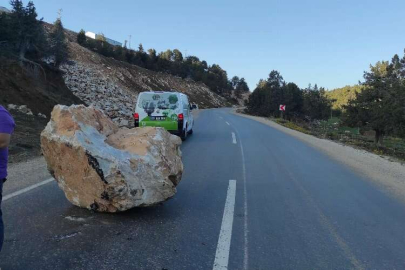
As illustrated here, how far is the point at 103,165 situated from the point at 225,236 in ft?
6.32

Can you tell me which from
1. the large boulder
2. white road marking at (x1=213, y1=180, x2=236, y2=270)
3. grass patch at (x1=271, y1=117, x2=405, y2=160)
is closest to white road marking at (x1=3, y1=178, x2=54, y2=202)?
the large boulder

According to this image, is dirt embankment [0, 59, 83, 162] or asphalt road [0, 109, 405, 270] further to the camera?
dirt embankment [0, 59, 83, 162]

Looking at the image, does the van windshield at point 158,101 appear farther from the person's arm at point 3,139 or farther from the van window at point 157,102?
the person's arm at point 3,139

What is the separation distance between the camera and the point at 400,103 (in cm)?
3925

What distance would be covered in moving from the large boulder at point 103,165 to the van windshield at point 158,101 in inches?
329

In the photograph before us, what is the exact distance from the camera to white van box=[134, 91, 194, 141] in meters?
14.1

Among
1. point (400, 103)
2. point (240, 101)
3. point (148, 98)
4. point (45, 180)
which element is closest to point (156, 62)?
point (240, 101)

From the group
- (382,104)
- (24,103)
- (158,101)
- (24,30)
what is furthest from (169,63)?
(158,101)

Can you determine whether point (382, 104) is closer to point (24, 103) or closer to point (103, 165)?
point (24, 103)

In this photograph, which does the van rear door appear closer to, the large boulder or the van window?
the van window

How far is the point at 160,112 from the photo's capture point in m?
14.2

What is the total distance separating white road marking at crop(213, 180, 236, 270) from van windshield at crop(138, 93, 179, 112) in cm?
819

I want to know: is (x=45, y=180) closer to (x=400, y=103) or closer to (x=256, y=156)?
(x=256, y=156)

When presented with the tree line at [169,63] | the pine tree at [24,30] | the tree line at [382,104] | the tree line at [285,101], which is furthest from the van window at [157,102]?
the tree line at [169,63]
